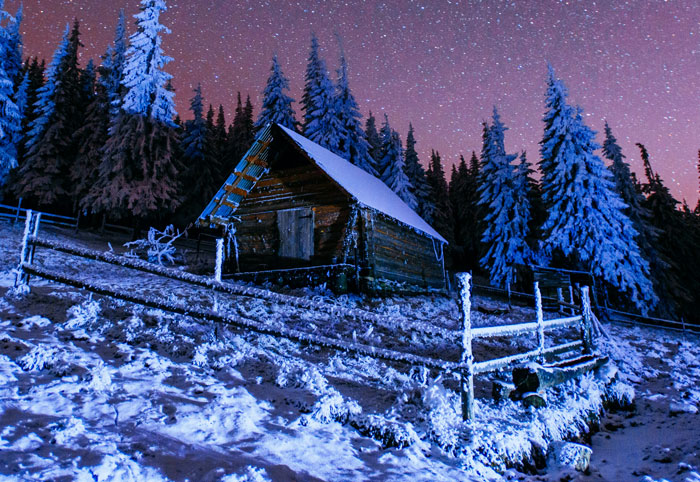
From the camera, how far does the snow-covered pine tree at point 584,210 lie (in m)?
19.9

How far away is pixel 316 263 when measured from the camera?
14422 millimetres

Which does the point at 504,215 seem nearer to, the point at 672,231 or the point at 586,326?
the point at 672,231

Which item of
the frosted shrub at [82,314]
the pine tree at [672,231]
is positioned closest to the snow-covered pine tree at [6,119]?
the frosted shrub at [82,314]

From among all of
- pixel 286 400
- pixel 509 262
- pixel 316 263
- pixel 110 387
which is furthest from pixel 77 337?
pixel 509 262

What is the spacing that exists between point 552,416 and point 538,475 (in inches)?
43.5

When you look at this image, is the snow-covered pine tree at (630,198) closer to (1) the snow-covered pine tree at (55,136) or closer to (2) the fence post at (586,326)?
(2) the fence post at (586,326)

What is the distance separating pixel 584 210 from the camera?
20688 mm

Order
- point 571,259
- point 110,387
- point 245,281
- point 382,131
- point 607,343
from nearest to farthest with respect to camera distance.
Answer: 1. point 110,387
2. point 607,343
3. point 245,281
4. point 571,259
5. point 382,131

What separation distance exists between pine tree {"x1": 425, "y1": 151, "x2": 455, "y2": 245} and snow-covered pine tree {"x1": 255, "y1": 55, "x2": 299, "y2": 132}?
55.4 ft

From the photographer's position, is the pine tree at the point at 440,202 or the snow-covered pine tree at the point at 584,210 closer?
the snow-covered pine tree at the point at 584,210

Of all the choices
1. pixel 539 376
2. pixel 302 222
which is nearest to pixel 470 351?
pixel 539 376

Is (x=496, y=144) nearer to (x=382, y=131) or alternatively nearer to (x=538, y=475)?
(x=382, y=131)

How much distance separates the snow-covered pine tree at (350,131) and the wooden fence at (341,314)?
25364mm

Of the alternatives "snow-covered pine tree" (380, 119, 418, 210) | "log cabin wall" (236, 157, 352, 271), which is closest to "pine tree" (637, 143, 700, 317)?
"snow-covered pine tree" (380, 119, 418, 210)
